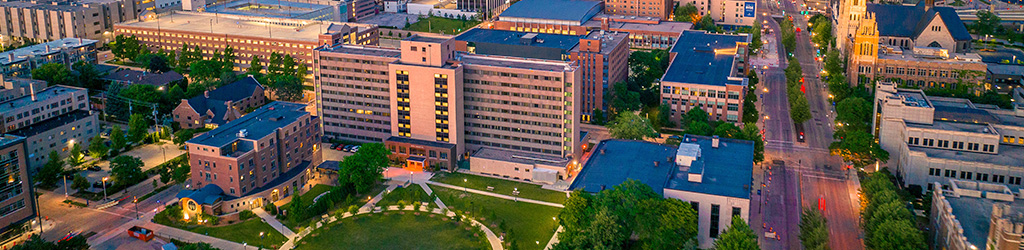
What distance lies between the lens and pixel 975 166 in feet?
397

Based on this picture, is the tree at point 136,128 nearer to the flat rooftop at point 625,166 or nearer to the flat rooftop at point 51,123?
the flat rooftop at point 51,123

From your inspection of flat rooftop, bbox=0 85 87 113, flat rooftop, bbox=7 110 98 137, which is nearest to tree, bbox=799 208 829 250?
flat rooftop, bbox=7 110 98 137

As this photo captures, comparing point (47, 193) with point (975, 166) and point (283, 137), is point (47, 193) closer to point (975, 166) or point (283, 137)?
point (283, 137)

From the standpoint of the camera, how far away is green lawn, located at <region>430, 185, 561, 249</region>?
376 feet

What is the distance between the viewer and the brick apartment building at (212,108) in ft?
540

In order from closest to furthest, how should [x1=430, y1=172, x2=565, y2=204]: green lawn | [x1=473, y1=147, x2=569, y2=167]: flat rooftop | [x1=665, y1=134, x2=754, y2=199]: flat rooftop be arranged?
[x1=665, y1=134, x2=754, y2=199]: flat rooftop → [x1=430, y1=172, x2=565, y2=204]: green lawn → [x1=473, y1=147, x2=569, y2=167]: flat rooftop

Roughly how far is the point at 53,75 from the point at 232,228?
328 feet

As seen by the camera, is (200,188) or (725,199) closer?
(725,199)

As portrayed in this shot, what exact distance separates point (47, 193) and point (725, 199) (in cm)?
10252

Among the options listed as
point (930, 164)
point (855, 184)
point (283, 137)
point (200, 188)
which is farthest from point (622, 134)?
point (200, 188)

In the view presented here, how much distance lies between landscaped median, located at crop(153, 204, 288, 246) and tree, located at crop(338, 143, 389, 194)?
15241mm

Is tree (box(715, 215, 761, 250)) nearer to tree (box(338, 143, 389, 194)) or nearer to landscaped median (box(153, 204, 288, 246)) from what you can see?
tree (box(338, 143, 389, 194))

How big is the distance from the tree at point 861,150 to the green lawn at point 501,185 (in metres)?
48.0

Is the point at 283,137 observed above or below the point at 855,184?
A: above
